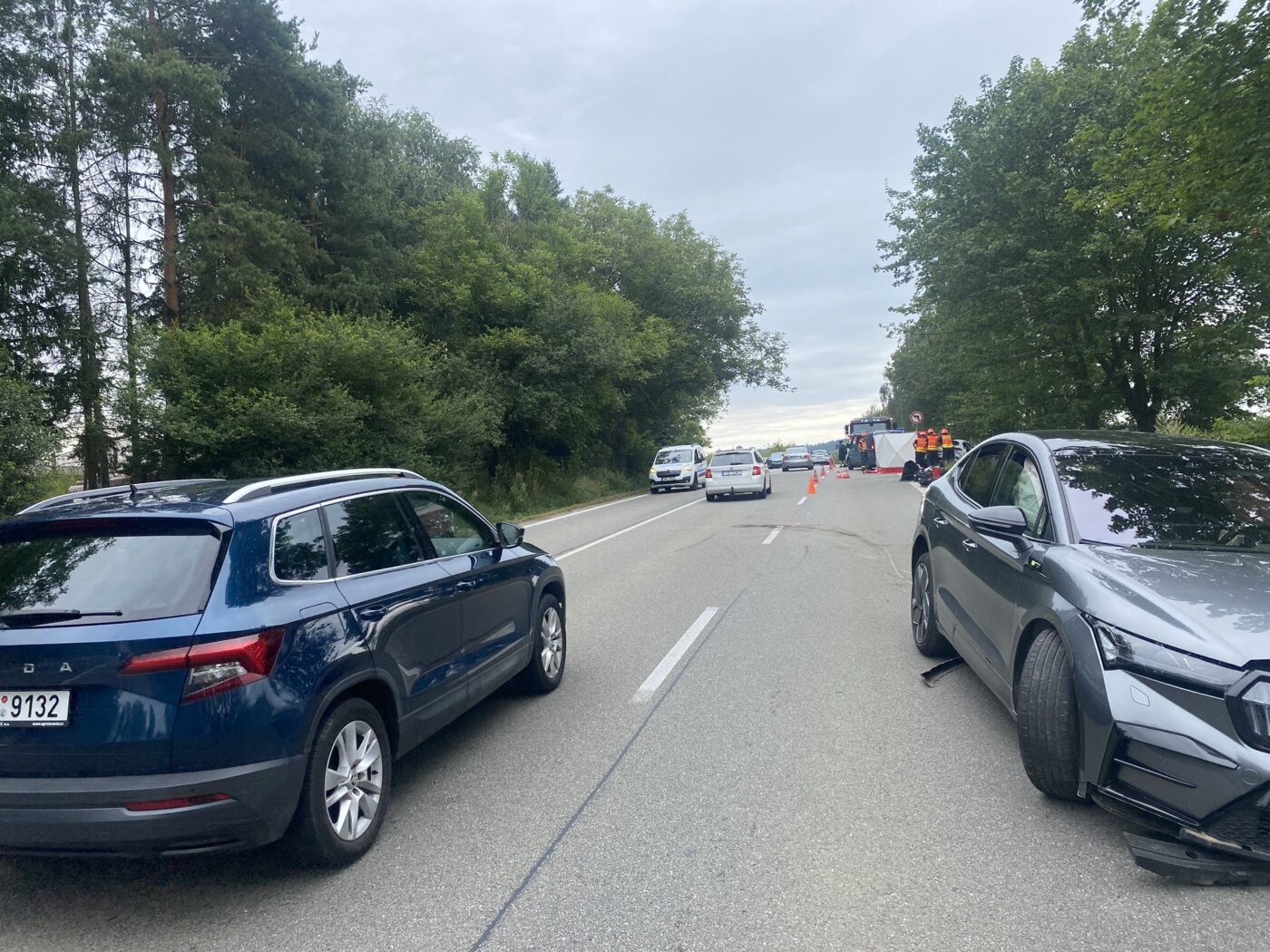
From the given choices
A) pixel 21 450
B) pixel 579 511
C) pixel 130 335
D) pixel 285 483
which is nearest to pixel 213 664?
pixel 285 483

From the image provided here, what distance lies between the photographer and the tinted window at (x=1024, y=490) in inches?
180

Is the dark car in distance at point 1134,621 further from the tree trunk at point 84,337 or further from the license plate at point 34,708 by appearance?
the tree trunk at point 84,337

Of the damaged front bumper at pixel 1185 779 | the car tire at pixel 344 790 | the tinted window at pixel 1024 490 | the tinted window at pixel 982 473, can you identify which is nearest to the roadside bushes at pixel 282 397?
the tinted window at pixel 982 473

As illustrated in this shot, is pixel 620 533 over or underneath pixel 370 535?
underneath

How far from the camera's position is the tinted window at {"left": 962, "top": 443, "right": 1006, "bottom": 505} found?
18.8 ft

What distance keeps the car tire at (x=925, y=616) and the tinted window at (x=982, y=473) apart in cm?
73

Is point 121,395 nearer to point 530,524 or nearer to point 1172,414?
point 530,524

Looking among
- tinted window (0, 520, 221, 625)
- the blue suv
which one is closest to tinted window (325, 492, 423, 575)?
the blue suv

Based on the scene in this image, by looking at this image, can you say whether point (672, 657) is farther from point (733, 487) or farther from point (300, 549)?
point (733, 487)

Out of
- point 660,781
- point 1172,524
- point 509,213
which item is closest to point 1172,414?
point 1172,524

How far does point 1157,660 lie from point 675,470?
101 feet

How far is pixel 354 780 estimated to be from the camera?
3654 mm

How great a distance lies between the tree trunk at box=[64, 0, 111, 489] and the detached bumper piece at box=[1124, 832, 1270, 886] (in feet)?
65.2

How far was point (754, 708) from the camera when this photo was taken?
18.1ft
